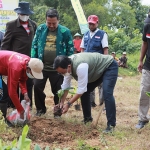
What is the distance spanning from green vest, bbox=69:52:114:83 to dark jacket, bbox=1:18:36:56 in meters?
1.40

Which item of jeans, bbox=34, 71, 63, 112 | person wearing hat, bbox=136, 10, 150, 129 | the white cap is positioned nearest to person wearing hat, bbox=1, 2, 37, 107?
jeans, bbox=34, 71, 63, 112

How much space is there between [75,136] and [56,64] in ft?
3.20

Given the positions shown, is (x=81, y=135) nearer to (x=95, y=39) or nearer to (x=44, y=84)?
(x=44, y=84)

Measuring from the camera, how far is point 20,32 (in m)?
5.25

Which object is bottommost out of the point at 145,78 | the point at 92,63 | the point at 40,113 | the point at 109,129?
the point at 40,113

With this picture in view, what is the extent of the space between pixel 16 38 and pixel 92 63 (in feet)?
5.39

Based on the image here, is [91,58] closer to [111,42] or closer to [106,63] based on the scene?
[106,63]

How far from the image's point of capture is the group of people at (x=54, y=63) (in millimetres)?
3834

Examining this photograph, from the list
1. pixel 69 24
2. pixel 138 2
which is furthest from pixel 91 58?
pixel 138 2

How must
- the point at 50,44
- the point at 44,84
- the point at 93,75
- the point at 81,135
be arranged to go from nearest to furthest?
the point at 81,135 → the point at 93,75 → the point at 50,44 → the point at 44,84

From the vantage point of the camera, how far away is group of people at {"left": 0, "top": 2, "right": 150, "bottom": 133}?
3.83 meters

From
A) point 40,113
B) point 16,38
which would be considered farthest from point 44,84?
point 16,38

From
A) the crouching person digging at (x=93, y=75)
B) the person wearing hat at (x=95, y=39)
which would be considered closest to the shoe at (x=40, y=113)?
the crouching person digging at (x=93, y=75)

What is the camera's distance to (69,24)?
890 inches
